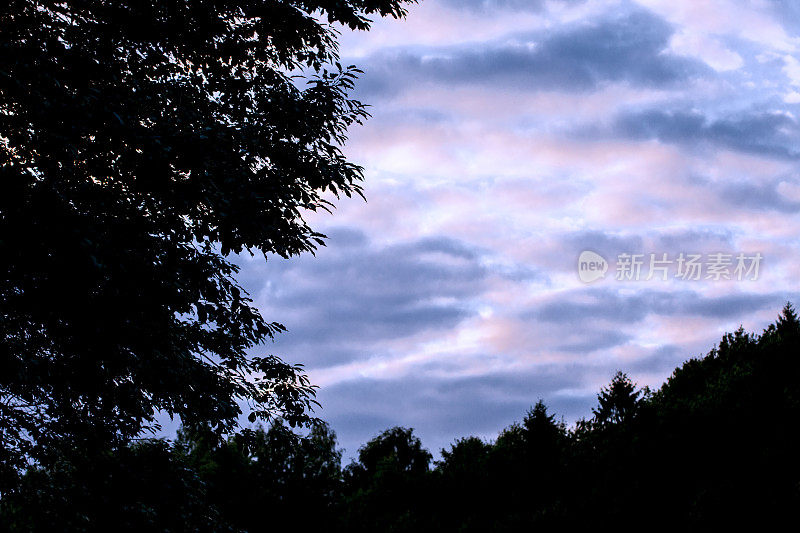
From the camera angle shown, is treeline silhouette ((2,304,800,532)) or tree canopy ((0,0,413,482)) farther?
treeline silhouette ((2,304,800,532))

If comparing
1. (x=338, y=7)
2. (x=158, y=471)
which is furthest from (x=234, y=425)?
(x=338, y=7)

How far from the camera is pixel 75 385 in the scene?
10.7m

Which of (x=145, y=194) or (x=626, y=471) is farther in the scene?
(x=626, y=471)

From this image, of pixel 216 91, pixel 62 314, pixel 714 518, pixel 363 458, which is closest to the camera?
pixel 62 314

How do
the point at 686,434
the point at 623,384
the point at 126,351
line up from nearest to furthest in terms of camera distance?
the point at 126,351 < the point at 686,434 < the point at 623,384

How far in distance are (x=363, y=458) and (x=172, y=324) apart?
2894 inches

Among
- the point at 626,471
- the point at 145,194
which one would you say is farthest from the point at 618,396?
the point at 145,194

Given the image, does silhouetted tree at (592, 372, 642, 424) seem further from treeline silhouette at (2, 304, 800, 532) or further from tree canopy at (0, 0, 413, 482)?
tree canopy at (0, 0, 413, 482)

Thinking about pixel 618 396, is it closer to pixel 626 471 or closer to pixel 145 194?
pixel 626 471

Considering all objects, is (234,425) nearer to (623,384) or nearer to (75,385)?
(75,385)

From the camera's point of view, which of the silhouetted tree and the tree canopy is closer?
the tree canopy

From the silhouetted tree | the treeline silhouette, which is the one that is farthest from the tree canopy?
the silhouetted tree

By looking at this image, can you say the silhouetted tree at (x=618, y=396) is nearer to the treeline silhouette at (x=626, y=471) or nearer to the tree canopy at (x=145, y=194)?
the treeline silhouette at (x=626, y=471)

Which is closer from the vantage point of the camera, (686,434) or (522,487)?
(686,434)
